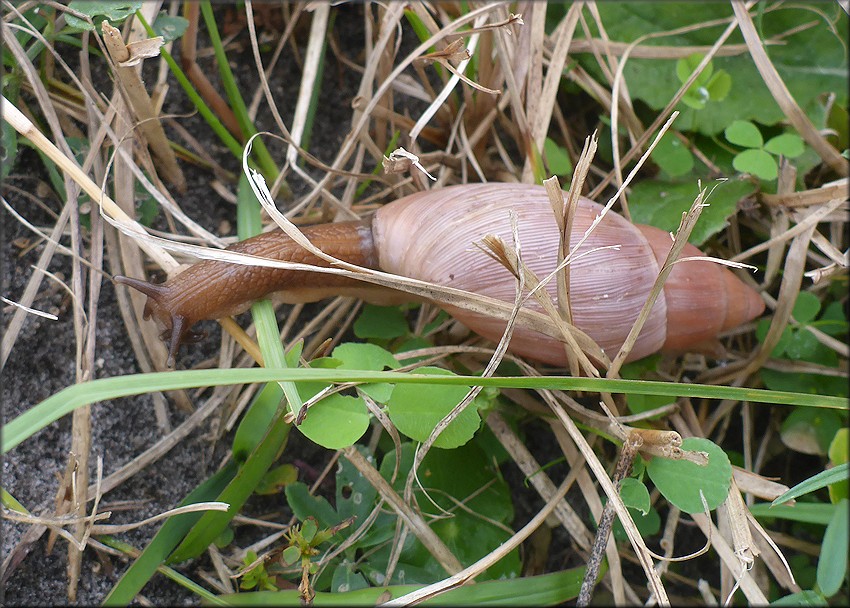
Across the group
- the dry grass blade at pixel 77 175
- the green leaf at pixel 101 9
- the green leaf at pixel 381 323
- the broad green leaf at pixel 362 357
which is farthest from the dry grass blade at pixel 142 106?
the broad green leaf at pixel 362 357

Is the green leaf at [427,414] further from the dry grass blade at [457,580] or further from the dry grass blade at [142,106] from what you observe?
the dry grass blade at [142,106]

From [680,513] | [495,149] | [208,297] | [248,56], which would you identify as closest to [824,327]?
[680,513]

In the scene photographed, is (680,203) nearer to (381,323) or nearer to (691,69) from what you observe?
(691,69)

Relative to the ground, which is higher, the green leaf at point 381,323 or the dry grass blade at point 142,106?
the dry grass blade at point 142,106

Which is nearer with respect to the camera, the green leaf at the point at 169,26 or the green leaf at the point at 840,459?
the green leaf at the point at 840,459

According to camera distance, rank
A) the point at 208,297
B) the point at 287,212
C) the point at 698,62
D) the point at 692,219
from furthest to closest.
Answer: the point at 698,62 → the point at 287,212 → the point at 208,297 → the point at 692,219

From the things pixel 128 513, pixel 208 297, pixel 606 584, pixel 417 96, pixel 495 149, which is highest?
pixel 417 96

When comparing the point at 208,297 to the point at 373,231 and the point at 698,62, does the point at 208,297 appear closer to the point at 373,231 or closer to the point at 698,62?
the point at 373,231

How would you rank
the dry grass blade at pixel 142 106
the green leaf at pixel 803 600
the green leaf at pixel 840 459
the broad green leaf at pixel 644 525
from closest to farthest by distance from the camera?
the green leaf at pixel 803 600, the green leaf at pixel 840 459, the dry grass blade at pixel 142 106, the broad green leaf at pixel 644 525
